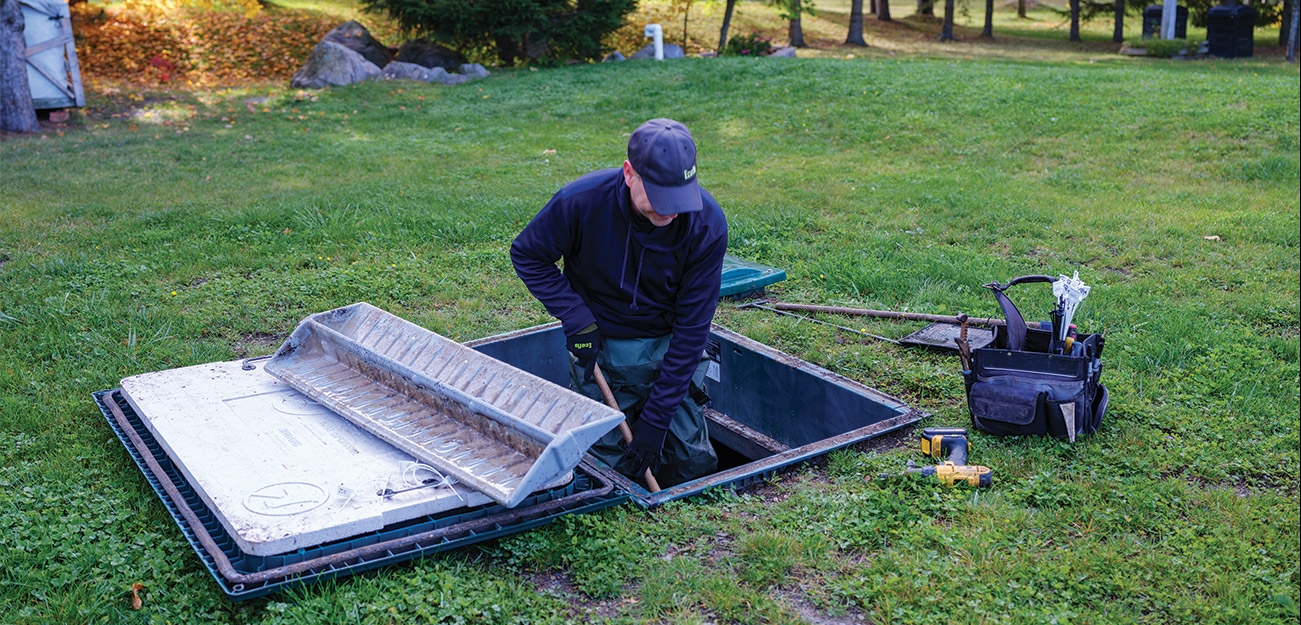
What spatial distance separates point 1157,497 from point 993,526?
0.71 meters

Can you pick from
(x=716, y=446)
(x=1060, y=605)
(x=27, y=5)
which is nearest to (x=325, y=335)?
(x=716, y=446)

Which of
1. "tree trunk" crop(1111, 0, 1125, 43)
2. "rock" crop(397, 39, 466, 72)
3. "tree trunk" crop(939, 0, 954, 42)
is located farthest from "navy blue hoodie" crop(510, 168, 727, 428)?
"tree trunk" crop(1111, 0, 1125, 43)

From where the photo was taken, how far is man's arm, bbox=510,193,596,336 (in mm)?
4086

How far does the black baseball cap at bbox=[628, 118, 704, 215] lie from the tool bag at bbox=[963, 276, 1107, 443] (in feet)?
4.83

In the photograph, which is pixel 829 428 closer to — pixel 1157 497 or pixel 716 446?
pixel 716 446

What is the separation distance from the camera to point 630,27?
73.0 ft

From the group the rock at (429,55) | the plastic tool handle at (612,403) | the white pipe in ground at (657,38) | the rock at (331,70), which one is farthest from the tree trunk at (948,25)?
the plastic tool handle at (612,403)

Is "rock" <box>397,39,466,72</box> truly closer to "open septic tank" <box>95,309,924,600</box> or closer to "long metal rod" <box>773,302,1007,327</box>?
"long metal rod" <box>773,302,1007,327</box>

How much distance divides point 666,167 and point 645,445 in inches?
44.3

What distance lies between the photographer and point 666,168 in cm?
360

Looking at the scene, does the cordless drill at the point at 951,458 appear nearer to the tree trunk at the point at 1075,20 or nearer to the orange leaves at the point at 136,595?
the orange leaves at the point at 136,595

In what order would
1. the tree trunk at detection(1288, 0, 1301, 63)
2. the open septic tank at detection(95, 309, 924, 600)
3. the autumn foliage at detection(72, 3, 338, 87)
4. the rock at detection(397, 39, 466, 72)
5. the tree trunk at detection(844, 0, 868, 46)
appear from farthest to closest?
the tree trunk at detection(844, 0, 868, 46) < the tree trunk at detection(1288, 0, 1301, 63) < the rock at detection(397, 39, 466, 72) < the autumn foliage at detection(72, 3, 338, 87) < the open septic tank at detection(95, 309, 924, 600)

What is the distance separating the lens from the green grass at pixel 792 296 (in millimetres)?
3316

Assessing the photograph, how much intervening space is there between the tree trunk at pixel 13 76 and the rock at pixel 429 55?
22.2 ft
